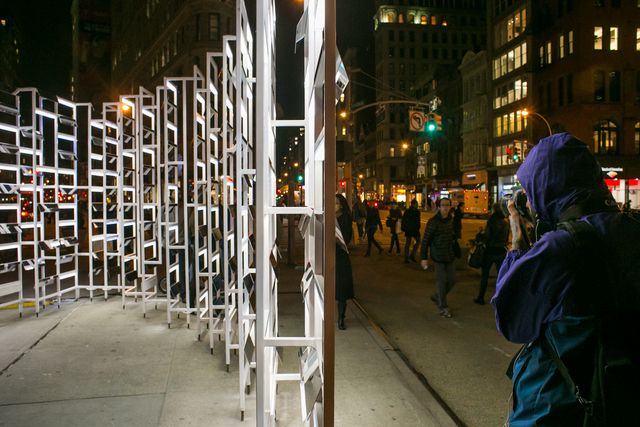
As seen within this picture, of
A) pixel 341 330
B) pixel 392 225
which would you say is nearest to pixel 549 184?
pixel 341 330

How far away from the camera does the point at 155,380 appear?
5309mm

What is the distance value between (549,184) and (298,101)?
11.6 feet

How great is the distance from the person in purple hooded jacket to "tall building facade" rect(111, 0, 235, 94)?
4006cm

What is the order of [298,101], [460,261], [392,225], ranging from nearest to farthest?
[298,101], [460,261], [392,225]

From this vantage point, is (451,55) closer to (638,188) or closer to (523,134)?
(523,134)

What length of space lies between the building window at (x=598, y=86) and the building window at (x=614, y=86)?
81cm

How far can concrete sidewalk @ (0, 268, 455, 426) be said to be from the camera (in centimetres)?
445

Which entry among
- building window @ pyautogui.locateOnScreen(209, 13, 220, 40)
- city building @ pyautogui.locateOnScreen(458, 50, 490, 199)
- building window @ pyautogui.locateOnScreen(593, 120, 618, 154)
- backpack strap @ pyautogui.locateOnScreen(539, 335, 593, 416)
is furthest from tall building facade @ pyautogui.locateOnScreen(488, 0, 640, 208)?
backpack strap @ pyautogui.locateOnScreen(539, 335, 593, 416)

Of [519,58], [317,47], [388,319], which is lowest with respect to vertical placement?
[388,319]

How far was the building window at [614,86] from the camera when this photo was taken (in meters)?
43.0

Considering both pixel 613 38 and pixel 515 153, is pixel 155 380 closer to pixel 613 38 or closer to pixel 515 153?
pixel 515 153

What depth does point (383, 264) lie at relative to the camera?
48.9 feet

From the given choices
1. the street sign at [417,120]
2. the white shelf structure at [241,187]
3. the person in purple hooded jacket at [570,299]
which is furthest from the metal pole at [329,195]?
the street sign at [417,120]

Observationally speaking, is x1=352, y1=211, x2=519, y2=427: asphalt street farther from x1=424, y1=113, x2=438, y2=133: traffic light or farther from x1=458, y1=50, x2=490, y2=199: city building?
x1=458, y1=50, x2=490, y2=199: city building
